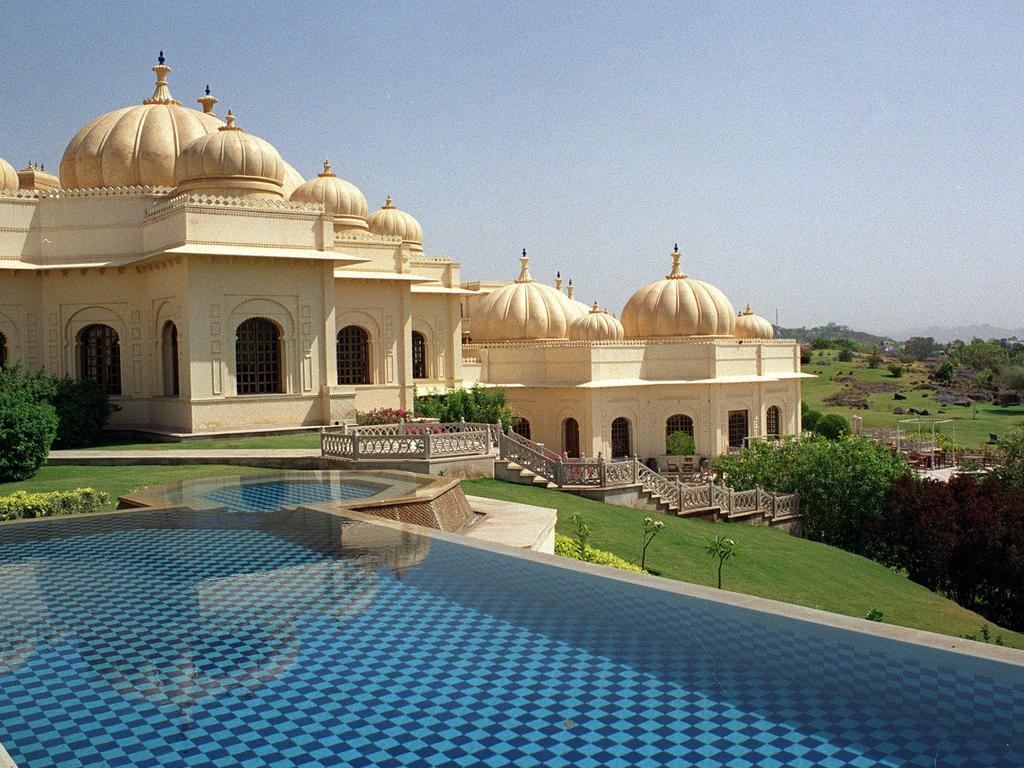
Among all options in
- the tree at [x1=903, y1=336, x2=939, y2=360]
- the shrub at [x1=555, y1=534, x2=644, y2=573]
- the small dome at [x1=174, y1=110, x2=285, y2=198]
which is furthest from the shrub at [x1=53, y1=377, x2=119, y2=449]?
the tree at [x1=903, y1=336, x2=939, y2=360]

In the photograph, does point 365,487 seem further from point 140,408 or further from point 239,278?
point 140,408

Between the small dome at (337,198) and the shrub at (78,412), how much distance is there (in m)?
8.17

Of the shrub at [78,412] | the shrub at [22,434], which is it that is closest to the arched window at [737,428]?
the shrub at [78,412]

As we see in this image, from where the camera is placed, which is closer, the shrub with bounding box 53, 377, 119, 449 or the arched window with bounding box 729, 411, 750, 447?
the shrub with bounding box 53, 377, 119, 449

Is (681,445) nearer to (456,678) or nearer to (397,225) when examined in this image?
(397,225)

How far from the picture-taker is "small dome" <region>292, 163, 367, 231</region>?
2544 centimetres

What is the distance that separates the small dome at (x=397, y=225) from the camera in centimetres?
2856

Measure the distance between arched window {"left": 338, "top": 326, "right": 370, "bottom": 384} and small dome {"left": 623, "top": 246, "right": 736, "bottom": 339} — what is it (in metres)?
11.6

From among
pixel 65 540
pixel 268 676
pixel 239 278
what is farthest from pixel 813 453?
pixel 268 676

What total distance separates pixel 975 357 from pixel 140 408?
87.2 m

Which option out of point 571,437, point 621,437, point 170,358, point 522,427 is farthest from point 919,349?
point 170,358

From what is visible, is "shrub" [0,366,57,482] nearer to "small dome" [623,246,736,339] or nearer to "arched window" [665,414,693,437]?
"arched window" [665,414,693,437]

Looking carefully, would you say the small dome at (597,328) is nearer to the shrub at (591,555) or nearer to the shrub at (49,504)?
the shrub at (591,555)

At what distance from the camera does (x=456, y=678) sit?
5.30 metres
